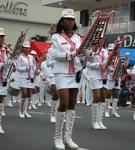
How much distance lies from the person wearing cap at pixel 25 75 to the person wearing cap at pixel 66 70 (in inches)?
236

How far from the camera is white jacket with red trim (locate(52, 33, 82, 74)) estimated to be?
792 centimetres

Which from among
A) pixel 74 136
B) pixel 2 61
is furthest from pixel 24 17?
pixel 74 136

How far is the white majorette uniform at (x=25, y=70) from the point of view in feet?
46.3

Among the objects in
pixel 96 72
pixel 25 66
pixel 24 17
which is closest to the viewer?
pixel 96 72

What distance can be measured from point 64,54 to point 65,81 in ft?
1.49

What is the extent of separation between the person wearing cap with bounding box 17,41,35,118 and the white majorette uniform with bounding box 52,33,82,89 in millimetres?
5983

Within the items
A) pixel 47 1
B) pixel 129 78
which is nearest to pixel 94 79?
pixel 129 78

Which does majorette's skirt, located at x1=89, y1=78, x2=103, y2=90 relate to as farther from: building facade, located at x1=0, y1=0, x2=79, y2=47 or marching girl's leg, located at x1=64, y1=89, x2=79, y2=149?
building facade, located at x1=0, y1=0, x2=79, y2=47

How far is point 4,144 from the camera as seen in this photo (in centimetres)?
843

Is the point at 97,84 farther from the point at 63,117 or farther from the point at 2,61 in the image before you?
the point at 63,117

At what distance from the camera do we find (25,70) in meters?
14.3

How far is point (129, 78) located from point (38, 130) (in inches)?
550

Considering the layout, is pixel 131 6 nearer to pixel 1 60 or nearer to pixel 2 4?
pixel 2 4

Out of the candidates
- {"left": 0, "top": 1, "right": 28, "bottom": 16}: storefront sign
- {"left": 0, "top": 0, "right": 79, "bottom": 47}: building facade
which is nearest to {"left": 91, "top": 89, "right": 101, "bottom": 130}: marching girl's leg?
{"left": 0, "top": 0, "right": 79, "bottom": 47}: building facade
